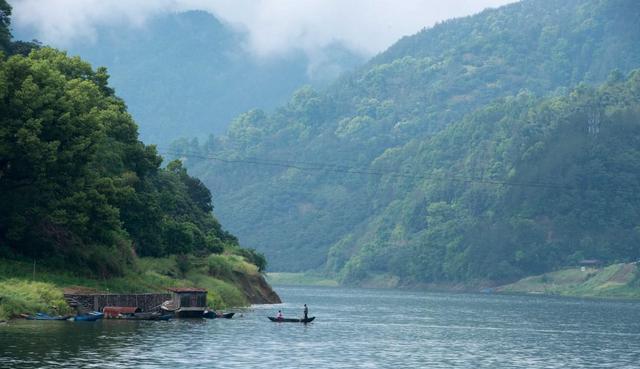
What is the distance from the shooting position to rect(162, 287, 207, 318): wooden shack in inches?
5502

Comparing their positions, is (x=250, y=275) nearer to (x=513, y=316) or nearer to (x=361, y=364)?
(x=513, y=316)

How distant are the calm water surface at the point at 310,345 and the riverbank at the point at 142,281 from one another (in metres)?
5.16

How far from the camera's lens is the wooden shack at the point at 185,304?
139750mm

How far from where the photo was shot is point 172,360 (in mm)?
89125

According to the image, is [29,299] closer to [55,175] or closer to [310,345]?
[55,175]

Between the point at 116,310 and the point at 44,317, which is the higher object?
the point at 116,310

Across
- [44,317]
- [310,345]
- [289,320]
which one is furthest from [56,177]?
[310,345]

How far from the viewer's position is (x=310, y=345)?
366ft

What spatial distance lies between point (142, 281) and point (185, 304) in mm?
8752

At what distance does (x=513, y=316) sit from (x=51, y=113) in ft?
317

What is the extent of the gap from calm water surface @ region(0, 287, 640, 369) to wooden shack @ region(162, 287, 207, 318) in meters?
3.79

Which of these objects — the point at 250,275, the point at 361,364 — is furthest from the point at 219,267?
the point at 361,364

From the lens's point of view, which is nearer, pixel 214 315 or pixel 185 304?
pixel 185 304

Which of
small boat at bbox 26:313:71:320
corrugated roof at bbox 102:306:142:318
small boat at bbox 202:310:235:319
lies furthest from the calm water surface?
corrugated roof at bbox 102:306:142:318
